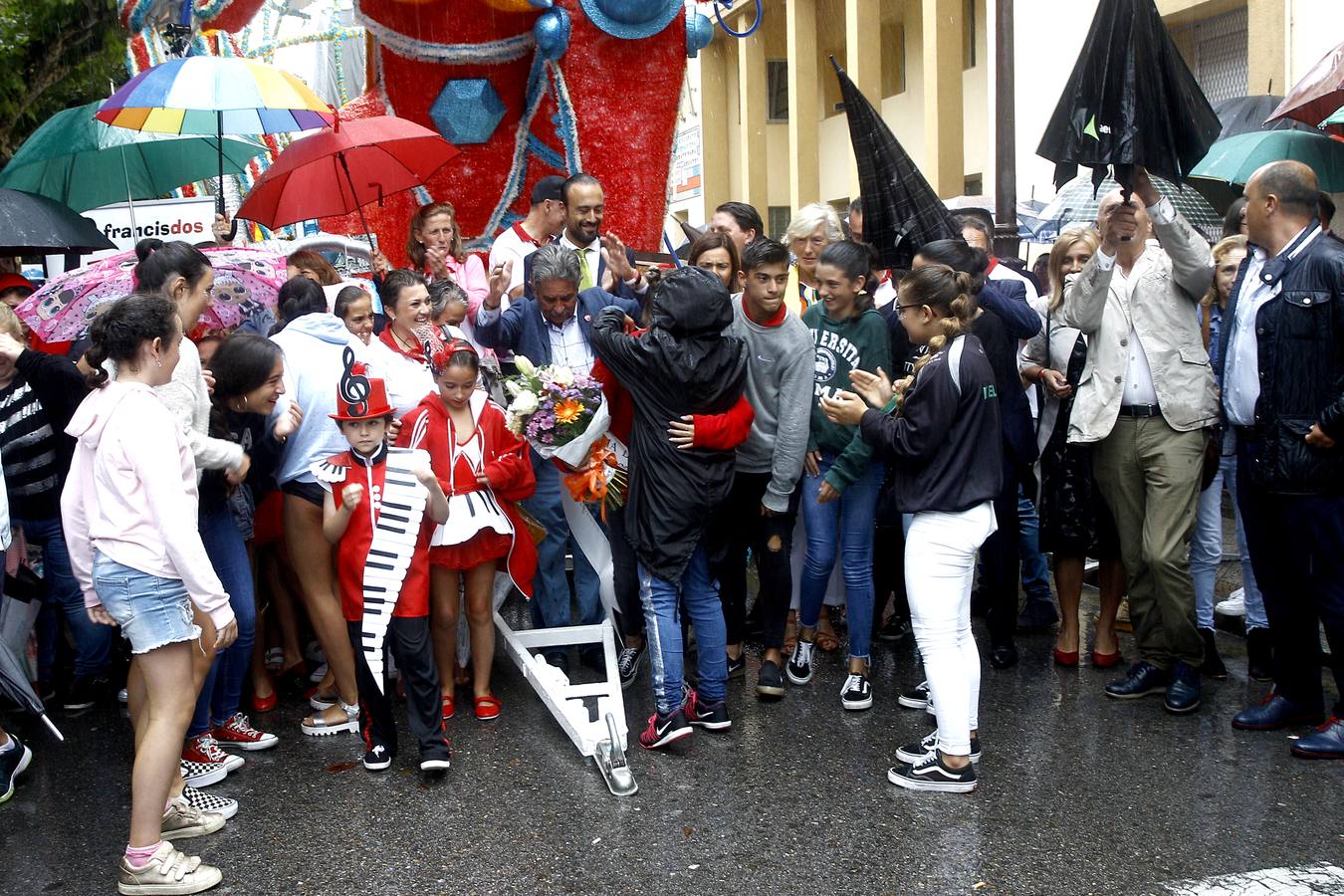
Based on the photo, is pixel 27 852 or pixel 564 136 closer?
pixel 27 852

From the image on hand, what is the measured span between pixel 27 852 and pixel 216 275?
2.70 m

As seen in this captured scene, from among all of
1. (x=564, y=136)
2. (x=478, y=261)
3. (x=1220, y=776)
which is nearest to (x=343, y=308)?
(x=478, y=261)

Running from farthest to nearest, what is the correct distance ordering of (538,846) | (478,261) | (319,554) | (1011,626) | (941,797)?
(478,261)
(1011,626)
(319,554)
(941,797)
(538,846)

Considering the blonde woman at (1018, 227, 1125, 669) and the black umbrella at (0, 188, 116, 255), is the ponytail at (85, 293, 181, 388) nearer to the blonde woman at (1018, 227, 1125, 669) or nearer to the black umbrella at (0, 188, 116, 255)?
the black umbrella at (0, 188, 116, 255)

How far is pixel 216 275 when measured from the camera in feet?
19.1

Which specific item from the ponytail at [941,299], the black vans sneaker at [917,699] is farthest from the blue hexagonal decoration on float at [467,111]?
the black vans sneaker at [917,699]

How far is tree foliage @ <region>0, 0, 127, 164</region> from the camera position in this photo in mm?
14695

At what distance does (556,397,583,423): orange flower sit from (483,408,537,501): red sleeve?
254 mm

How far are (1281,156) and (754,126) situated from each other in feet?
62.4

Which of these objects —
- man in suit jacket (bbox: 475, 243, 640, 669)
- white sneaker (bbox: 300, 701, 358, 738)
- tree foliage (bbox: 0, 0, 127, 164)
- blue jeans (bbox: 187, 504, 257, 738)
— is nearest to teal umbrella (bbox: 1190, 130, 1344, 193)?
man in suit jacket (bbox: 475, 243, 640, 669)

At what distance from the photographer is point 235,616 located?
178 inches

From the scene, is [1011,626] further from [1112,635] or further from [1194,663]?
[1194,663]

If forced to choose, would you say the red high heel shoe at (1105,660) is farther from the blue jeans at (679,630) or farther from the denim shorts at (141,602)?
the denim shorts at (141,602)

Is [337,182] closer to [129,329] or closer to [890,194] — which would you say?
[890,194]
